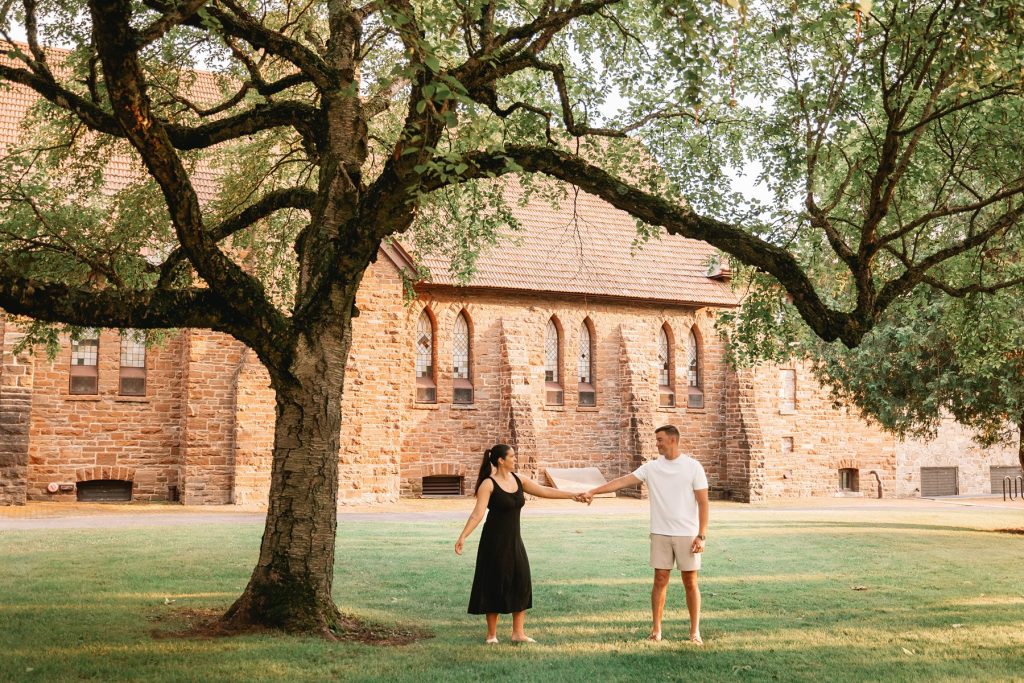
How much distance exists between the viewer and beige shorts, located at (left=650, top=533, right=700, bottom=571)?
8227 mm

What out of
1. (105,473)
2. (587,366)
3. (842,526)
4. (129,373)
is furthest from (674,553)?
(587,366)

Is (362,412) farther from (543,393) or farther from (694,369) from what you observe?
(694,369)

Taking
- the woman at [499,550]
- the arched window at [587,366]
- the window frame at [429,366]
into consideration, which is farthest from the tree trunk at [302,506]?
the arched window at [587,366]

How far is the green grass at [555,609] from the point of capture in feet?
24.6

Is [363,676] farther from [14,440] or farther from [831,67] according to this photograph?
[14,440]

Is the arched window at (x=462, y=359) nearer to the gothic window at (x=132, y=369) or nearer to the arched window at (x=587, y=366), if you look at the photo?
the arched window at (x=587, y=366)

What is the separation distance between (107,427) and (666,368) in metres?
17.3

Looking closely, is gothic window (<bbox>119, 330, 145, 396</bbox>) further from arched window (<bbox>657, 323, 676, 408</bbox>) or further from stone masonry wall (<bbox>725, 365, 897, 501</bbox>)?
stone masonry wall (<bbox>725, 365, 897, 501</bbox>)

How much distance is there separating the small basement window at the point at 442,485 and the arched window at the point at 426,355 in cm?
233

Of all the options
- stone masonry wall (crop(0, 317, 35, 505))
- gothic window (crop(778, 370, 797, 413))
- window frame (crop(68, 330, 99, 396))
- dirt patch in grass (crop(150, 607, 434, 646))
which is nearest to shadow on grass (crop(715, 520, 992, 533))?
gothic window (crop(778, 370, 797, 413))

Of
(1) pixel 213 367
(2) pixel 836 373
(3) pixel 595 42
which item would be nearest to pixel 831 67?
(3) pixel 595 42

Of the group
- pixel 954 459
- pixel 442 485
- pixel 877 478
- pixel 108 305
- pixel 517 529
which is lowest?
pixel 877 478

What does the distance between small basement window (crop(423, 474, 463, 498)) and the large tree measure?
16437 mm

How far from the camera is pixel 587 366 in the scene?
31000 millimetres
